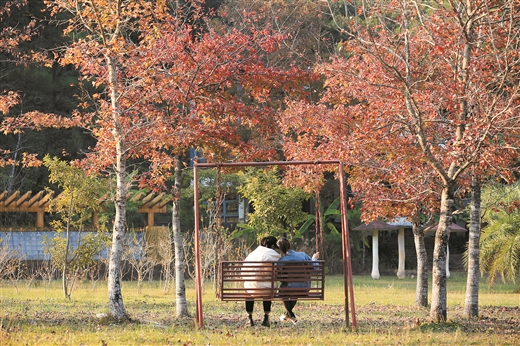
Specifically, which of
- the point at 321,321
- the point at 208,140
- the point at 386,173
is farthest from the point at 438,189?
the point at 208,140

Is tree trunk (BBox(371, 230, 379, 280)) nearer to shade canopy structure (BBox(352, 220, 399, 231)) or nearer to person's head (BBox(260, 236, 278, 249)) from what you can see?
shade canopy structure (BBox(352, 220, 399, 231))

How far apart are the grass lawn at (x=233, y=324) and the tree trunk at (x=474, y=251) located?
11.3 inches

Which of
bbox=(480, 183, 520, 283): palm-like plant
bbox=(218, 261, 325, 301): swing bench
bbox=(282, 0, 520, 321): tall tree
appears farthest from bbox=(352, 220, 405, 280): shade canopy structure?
bbox=(218, 261, 325, 301): swing bench

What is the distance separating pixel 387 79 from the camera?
15.1 m

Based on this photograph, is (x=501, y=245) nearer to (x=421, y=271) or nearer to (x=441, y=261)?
(x=421, y=271)

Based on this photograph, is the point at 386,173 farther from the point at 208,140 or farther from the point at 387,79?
the point at 208,140

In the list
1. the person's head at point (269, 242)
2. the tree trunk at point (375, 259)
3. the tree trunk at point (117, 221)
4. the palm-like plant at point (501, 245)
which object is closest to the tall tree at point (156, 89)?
the tree trunk at point (117, 221)

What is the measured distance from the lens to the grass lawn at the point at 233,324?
1138cm

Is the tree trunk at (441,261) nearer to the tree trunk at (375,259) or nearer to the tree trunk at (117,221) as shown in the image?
the tree trunk at (117,221)

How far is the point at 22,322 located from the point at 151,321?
2092 millimetres

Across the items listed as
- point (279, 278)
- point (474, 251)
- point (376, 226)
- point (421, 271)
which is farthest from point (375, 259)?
point (279, 278)

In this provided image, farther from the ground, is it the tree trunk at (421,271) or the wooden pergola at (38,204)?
the wooden pergola at (38,204)

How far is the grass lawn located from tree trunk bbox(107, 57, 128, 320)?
12.9 inches

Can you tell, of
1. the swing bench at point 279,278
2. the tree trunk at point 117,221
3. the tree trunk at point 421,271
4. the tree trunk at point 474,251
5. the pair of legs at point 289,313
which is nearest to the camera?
the swing bench at point 279,278
